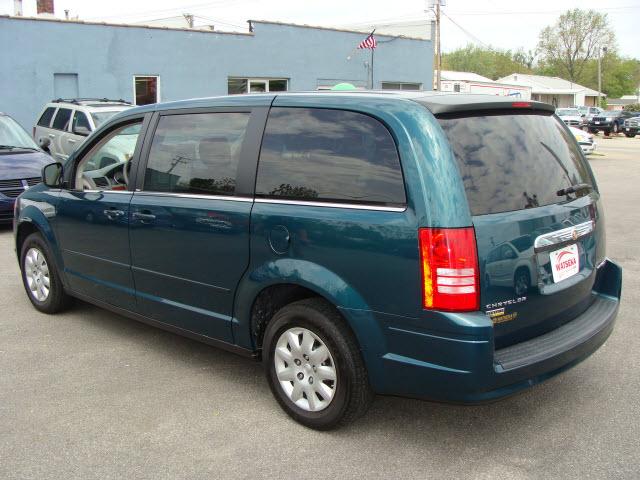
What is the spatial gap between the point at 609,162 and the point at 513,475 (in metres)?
21.8

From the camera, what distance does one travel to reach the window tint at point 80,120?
13148mm

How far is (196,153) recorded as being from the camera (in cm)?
420

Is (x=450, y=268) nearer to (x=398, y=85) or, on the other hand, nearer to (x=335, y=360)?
(x=335, y=360)

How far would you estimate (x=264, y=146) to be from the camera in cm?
382

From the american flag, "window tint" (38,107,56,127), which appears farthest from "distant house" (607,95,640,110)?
"window tint" (38,107,56,127)

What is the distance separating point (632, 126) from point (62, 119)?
38771mm

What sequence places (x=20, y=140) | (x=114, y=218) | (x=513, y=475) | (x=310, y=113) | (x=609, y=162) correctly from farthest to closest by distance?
(x=609, y=162) → (x=20, y=140) → (x=114, y=218) → (x=310, y=113) → (x=513, y=475)

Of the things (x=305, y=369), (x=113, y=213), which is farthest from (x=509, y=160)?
(x=113, y=213)

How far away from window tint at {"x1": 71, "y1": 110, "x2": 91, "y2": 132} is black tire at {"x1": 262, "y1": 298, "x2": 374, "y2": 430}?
10650 mm

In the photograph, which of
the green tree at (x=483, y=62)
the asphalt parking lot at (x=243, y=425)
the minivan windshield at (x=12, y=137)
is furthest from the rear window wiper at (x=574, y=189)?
the green tree at (x=483, y=62)

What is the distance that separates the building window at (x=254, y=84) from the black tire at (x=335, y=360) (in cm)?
1908

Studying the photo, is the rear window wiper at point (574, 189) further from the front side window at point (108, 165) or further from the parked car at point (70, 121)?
the parked car at point (70, 121)

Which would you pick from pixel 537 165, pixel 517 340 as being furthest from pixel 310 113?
pixel 517 340

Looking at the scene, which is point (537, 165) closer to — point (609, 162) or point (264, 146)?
point (264, 146)
